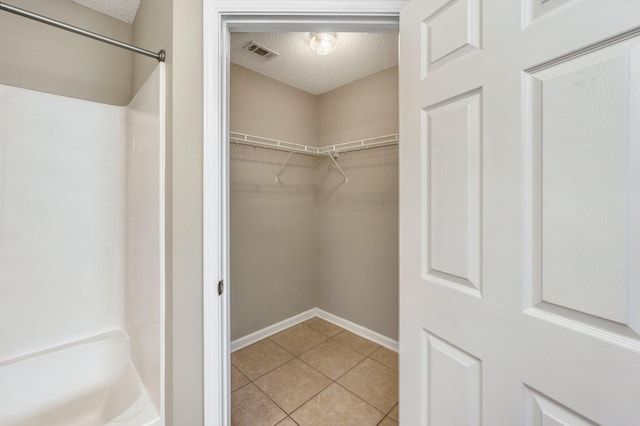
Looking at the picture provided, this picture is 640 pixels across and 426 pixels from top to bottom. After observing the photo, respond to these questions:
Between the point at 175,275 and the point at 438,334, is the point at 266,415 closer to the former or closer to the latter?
the point at 175,275

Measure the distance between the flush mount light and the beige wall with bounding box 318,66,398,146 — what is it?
0.67 m

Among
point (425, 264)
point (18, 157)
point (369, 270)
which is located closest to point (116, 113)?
point (18, 157)

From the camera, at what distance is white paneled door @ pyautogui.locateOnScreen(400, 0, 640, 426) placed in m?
0.51

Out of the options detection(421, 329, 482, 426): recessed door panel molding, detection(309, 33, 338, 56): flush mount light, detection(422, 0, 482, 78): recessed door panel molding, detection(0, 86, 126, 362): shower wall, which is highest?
detection(309, 33, 338, 56): flush mount light

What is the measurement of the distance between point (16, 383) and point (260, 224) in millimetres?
1653

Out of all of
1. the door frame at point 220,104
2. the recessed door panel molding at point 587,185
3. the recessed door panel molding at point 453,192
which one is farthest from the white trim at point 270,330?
the recessed door panel molding at point 587,185

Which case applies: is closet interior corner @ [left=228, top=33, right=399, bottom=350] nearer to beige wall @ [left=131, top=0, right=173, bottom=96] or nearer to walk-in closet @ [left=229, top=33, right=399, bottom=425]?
walk-in closet @ [left=229, top=33, right=399, bottom=425]

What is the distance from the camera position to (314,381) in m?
1.84

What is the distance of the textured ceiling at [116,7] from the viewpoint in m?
1.46

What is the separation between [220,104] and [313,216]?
1850mm

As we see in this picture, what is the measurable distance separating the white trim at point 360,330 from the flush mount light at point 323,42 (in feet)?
7.83

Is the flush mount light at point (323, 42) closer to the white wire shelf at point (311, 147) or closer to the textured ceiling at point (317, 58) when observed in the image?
the textured ceiling at point (317, 58)

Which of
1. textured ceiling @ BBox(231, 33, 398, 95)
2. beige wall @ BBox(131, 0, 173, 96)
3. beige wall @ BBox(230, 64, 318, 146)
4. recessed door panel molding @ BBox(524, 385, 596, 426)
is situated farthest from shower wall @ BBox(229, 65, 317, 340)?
recessed door panel molding @ BBox(524, 385, 596, 426)

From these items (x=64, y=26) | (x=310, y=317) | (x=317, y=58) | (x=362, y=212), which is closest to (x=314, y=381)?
(x=310, y=317)
